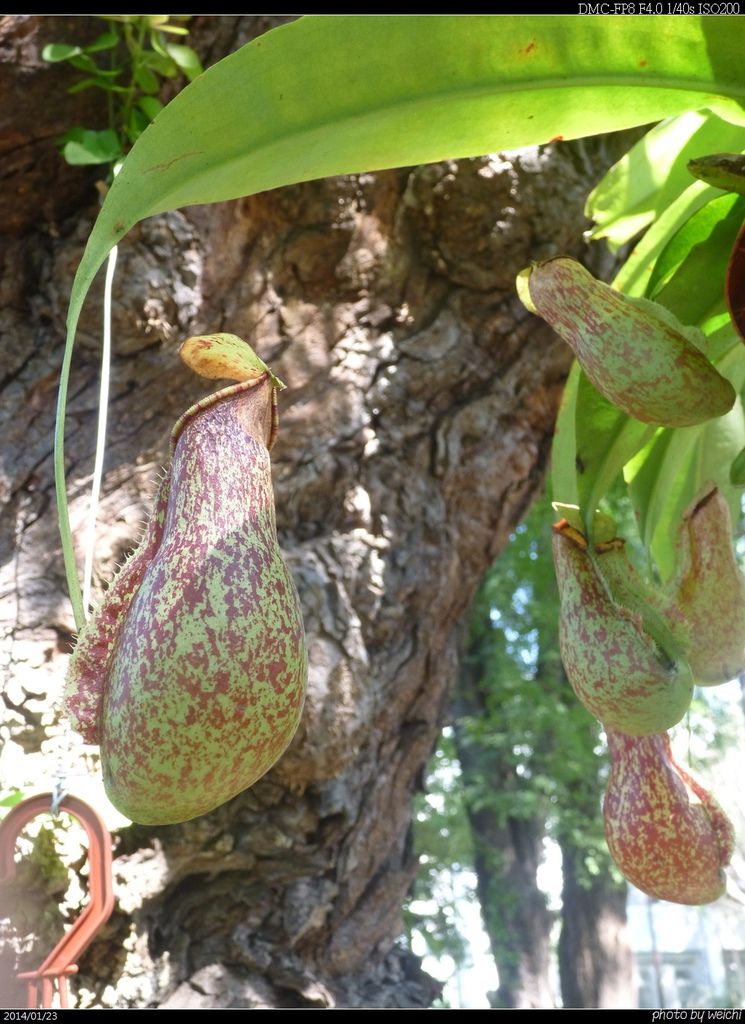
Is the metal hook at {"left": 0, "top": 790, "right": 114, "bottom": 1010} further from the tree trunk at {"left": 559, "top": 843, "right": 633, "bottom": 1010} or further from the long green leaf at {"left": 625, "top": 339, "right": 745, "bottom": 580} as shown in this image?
the tree trunk at {"left": 559, "top": 843, "right": 633, "bottom": 1010}

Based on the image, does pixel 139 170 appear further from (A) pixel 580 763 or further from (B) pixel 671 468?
(A) pixel 580 763

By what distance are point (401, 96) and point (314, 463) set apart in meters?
0.61

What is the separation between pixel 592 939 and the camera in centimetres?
372

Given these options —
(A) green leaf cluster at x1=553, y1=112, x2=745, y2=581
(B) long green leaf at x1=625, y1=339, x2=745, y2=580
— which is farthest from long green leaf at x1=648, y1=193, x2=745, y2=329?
(B) long green leaf at x1=625, y1=339, x2=745, y2=580

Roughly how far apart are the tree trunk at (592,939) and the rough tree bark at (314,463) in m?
2.98

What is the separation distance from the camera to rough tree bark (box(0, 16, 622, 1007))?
835mm

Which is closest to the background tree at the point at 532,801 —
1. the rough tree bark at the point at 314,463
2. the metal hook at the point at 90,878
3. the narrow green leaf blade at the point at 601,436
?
the rough tree bark at the point at 314,463

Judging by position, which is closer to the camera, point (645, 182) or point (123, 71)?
point (645, 182)

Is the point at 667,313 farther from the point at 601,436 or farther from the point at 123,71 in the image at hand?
the point at 123,71

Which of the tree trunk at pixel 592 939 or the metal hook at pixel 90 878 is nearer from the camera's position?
the metal hook at pixel 90 878

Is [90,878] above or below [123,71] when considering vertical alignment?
below

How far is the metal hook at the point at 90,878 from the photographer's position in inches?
25.5

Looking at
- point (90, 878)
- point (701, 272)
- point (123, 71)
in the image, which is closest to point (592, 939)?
point (90, 878)

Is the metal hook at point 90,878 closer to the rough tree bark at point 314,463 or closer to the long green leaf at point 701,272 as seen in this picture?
the rough tree bark at point 314,463
